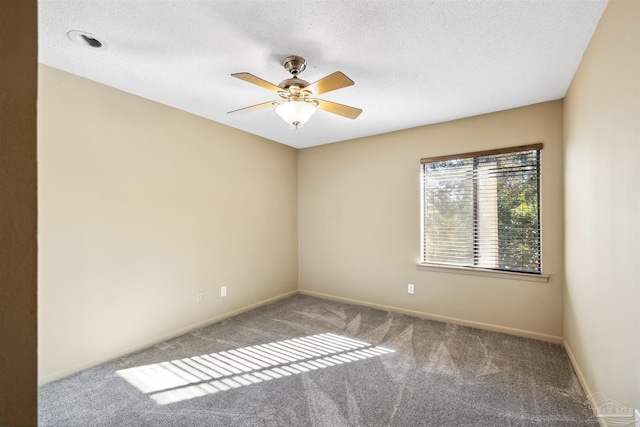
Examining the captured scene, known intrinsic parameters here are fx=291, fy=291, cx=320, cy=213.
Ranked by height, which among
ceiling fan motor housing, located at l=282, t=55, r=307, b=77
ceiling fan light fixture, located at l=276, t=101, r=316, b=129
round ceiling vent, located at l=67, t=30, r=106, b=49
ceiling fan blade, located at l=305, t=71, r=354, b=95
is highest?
round ceiling vent, located at l=67, t=30, r=106, b=49

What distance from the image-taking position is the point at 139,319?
2756 millimetres

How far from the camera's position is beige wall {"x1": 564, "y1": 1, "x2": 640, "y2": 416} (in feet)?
4.42

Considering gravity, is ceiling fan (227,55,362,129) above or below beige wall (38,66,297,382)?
above

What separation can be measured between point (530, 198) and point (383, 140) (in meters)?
1.80

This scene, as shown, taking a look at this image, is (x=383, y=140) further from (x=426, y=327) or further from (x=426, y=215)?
(x=426, y=327)

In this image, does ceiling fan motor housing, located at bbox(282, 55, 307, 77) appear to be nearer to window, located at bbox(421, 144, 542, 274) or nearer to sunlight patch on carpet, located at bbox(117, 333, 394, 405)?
→ window, located at bbox(421, 144, 542, 274)

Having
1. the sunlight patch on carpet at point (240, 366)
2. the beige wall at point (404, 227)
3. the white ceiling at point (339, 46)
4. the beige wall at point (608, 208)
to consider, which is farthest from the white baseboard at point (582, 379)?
the white ceiling at point (339, 46)

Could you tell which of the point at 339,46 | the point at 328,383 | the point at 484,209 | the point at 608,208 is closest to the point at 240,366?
the point at 328,383

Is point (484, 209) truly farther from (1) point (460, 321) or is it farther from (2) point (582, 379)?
(2) point (582, 379)

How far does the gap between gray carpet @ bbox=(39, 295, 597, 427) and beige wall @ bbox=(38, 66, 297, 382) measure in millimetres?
332

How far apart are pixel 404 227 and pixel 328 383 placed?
7.04 feet
